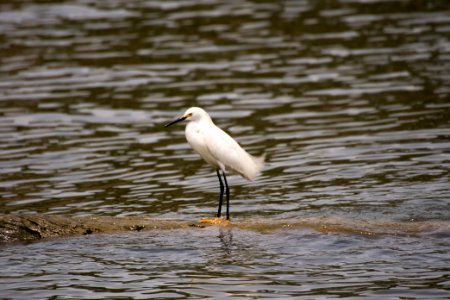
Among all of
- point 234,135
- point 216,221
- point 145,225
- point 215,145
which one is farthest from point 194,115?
point 234,135

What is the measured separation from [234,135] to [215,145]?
435cm

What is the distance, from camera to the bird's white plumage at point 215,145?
9961mm

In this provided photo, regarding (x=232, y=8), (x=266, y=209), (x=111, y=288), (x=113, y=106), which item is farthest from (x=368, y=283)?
(x=232, y=8)

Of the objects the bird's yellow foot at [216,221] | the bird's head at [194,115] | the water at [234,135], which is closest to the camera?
the water at [234,135]

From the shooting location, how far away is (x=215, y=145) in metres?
9.94

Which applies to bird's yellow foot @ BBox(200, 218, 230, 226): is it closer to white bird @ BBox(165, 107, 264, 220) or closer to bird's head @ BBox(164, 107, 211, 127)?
white bird @ BBox(165, 107, 264, 220)

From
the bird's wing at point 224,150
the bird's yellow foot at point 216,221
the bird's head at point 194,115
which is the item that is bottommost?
the bird's yellow foot at point 216,221

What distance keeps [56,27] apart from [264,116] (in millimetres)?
8400

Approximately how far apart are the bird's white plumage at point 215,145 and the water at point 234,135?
29.1 inches

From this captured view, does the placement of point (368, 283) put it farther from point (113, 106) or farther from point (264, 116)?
point (113, 106)

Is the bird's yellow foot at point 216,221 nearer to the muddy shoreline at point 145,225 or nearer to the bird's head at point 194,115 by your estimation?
the muddy shoreline at point 145,225

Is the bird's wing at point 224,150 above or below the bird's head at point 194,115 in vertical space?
below

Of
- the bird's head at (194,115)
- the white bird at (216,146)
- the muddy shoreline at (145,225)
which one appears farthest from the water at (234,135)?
the bird's head at (194,115)

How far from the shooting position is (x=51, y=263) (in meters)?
8.88
